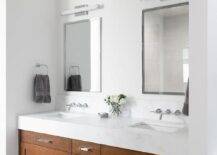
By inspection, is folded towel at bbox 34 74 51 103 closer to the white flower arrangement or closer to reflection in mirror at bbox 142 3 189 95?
the white flower arrangement

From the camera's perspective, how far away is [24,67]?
129 inches

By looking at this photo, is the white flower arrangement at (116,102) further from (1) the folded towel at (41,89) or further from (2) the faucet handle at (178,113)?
(1) the folded towel at (41,89)

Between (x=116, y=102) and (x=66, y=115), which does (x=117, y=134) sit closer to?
(x=116, y=102)

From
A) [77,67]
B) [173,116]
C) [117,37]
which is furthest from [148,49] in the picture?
[77,67]

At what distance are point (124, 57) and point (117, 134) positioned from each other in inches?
37.7

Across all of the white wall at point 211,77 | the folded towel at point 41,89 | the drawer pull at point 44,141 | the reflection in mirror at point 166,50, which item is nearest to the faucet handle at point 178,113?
the reflection in mirror at point 166,50

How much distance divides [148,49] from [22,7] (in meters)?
1.51

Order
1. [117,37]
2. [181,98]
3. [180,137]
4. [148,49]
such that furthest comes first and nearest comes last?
[117,37], [148,49], [181,98], [180,137]

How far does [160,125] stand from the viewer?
2.63 meters

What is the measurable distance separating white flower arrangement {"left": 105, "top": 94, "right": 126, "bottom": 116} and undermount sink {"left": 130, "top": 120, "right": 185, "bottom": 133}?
0.36 m

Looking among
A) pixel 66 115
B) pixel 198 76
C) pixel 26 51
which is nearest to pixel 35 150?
pixel 66 115

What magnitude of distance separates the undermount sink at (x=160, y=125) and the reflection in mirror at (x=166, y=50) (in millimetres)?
283

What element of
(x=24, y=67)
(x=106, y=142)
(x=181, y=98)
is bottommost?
(x=106, y=142)

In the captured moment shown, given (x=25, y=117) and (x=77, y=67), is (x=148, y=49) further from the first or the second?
(x=25, y=117)
